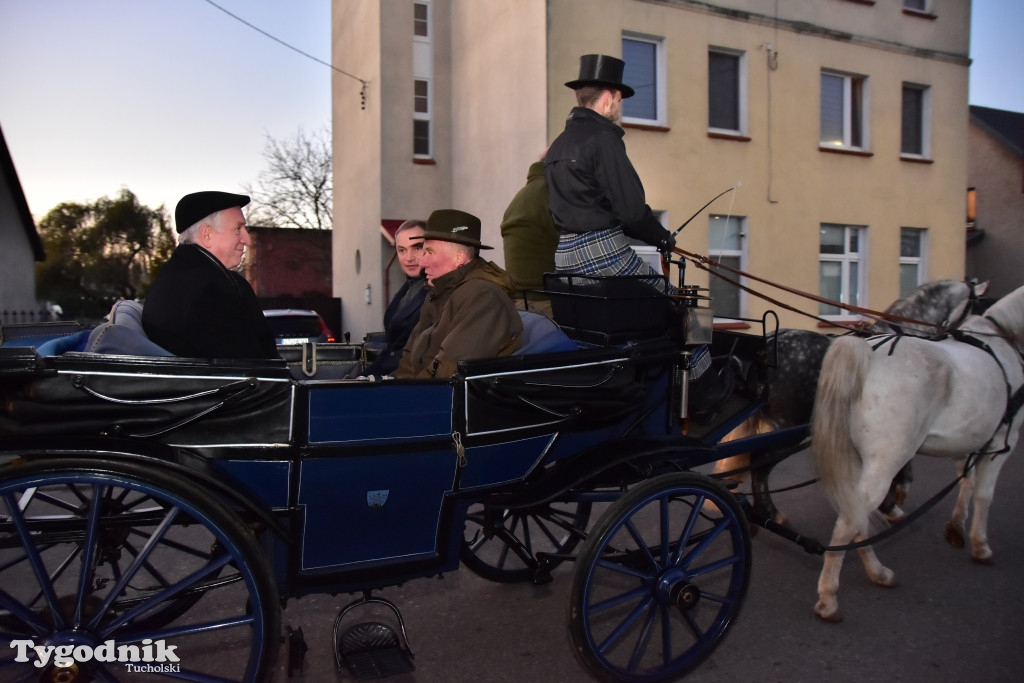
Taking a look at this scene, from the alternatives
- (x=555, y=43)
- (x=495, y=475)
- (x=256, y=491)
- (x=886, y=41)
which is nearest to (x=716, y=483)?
(x=495, y=475)

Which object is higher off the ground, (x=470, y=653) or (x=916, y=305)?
(x=916, y=305)

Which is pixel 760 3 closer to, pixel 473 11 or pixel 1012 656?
pixel 473 11

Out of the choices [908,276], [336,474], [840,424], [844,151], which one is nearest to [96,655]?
[336,474]

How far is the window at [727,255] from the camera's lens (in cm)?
1237

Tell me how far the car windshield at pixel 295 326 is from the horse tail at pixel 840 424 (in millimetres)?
9477

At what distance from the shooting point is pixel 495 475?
2.93 meters

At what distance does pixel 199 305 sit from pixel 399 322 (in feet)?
5.35

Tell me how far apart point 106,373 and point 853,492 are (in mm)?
3274

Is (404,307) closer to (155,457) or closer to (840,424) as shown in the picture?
(155,457)

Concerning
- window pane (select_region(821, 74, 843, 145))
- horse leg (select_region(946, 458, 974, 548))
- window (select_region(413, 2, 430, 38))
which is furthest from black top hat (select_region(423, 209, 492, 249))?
window (select_region(413, 2, 430, 38))

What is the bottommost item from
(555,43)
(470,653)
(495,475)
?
(470,653)

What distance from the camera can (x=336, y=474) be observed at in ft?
8.31

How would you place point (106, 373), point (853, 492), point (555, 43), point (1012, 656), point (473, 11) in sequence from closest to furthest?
point (106, 373), point (1012, 656), point (853, 492), point (555, 43), point (473, 11)

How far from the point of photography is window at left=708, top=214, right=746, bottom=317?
40.6ft
